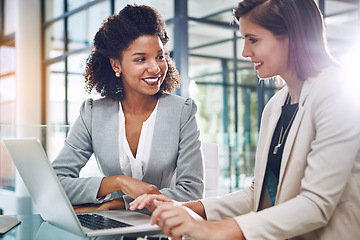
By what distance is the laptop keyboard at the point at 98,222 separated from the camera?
113cm

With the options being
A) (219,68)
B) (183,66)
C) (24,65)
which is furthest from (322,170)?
(24,65)

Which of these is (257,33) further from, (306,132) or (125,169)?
(125,169)

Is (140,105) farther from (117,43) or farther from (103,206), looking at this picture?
(103,206)

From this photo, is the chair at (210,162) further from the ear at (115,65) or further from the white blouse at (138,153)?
the ear at (115,65)

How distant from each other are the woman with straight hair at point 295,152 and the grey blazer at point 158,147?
14.6 inches

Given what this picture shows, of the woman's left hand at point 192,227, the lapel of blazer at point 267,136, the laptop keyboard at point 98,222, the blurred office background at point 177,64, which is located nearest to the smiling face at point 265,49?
the lapel of blazer at point 267,136

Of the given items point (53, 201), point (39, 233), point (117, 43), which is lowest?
point (39, 233)

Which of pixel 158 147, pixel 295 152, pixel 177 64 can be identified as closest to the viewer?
pixel 295 152

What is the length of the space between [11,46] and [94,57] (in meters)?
5.85

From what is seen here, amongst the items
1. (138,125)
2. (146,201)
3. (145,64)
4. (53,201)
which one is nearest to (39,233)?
(53,201)

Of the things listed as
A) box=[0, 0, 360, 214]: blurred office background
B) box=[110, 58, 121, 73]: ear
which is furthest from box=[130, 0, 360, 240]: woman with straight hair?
box=[0, 0, 360, 214]: blurred office background

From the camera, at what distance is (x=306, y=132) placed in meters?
1.00

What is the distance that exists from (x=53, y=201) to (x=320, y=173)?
0.69m

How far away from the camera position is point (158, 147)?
1.66 metres
